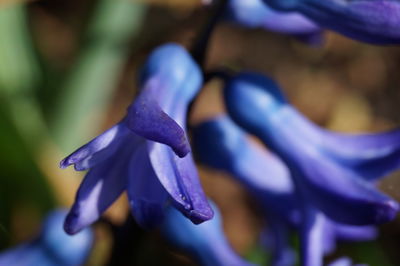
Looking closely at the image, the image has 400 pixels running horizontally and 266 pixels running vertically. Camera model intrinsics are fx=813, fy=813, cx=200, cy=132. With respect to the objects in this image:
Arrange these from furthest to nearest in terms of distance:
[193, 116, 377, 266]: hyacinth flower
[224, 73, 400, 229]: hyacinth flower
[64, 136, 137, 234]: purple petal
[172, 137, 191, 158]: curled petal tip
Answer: [193, 116, 377, 266]: hyacinth flower
[224, 73, 400, 229]: hyacinth flower
[64, 136, 137, 234]: purple petal
[172, 137, 191, 158]: curled petal tip

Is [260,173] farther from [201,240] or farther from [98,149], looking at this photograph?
[98,149]

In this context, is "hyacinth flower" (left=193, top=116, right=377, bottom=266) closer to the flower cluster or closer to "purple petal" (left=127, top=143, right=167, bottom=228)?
the flower cluster

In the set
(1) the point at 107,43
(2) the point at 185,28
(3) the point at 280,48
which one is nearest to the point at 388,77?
(3) the point at 280,48

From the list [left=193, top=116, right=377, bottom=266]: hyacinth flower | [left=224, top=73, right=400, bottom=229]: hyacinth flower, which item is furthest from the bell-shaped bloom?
[left=224, top=73, right=400, bottom=229]: hyacinth flower

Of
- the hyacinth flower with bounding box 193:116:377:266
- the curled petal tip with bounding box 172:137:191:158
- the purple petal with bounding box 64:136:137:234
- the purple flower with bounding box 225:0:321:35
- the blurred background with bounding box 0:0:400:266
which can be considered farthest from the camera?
the blurred background with bounding box 0:0:400:266

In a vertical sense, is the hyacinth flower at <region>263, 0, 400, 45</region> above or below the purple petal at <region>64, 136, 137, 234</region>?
above

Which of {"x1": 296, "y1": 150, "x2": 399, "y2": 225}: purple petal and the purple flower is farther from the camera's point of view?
the purple flower

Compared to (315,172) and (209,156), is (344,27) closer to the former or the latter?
(315,172)

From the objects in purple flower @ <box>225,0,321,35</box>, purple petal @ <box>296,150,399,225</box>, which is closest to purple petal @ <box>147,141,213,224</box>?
purple petal @ <box>296,150,399,225</box>

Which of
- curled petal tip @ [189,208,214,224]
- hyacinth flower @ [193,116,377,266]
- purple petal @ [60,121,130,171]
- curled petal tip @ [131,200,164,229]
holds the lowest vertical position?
hyacinth flower @ [193,116,377,266]
